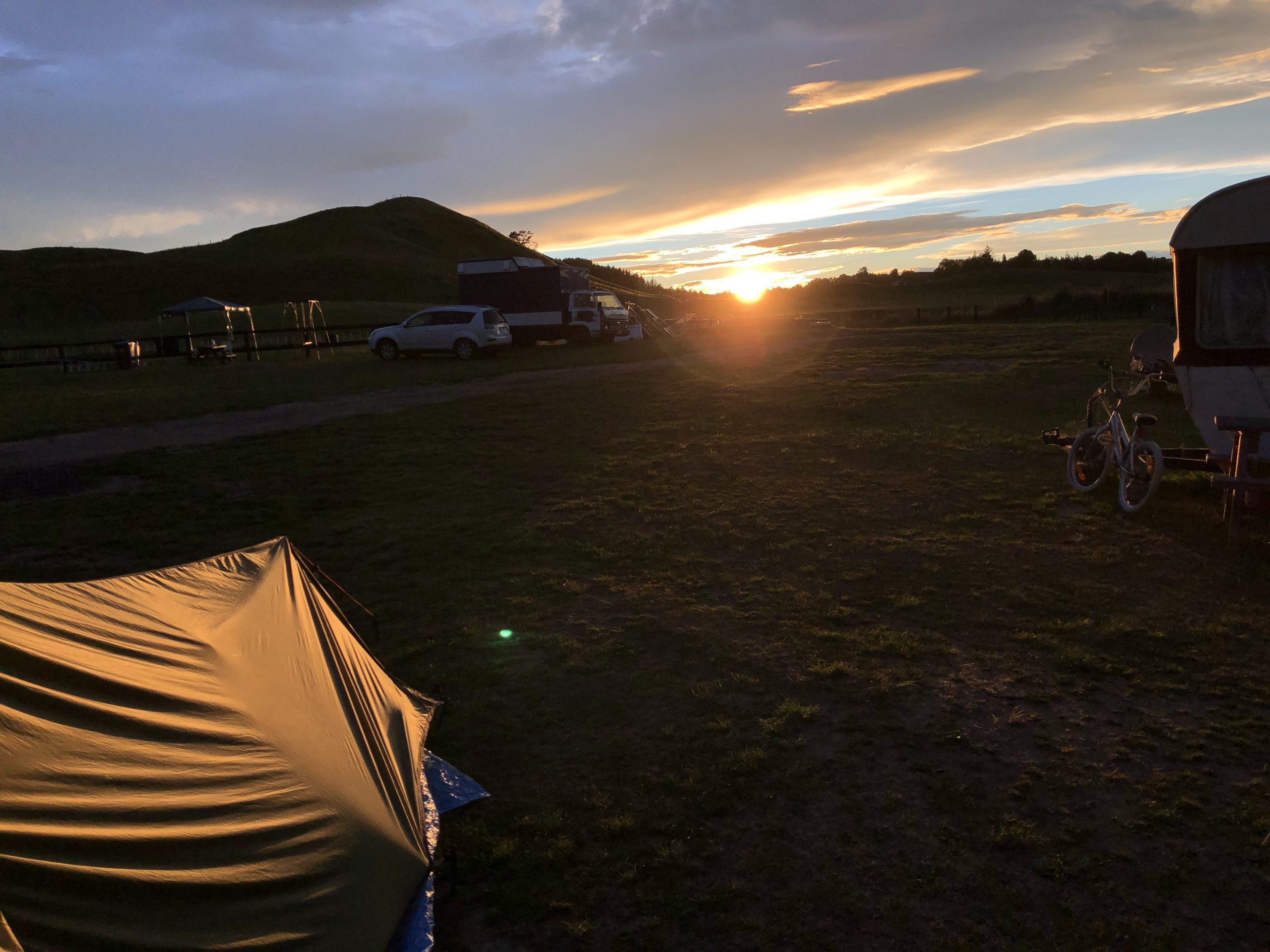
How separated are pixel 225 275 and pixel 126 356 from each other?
171 ft

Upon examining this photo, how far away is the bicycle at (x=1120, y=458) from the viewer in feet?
24.6

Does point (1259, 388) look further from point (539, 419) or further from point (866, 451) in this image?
point (539, 419)

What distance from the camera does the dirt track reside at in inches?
454

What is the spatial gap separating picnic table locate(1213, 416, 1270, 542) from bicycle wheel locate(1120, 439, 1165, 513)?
50 centimetres

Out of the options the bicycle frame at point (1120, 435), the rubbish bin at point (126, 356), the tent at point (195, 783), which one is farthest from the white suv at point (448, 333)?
the tent at point (195, 783)

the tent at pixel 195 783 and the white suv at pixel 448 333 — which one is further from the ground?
the white suv at pixel 448 333

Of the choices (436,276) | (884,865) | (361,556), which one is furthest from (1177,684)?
(436,276)

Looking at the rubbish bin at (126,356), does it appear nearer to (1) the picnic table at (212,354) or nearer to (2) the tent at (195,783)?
(1) the picnic table at (212,354)

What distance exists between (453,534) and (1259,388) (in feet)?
24.5

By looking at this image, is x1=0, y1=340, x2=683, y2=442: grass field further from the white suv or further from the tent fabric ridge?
the tent fabric ridge

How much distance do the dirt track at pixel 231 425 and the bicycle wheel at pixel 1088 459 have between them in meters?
10.9

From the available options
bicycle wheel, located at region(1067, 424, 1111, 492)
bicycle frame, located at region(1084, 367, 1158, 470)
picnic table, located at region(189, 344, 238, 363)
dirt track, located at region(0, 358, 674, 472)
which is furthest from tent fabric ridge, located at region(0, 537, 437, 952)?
picnic table, located at region(189, 344, 238, 363)

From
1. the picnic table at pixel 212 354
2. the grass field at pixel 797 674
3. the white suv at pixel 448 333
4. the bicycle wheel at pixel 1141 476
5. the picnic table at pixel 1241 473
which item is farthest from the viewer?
the picnic table at pixel 212 354

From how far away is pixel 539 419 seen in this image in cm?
1423
